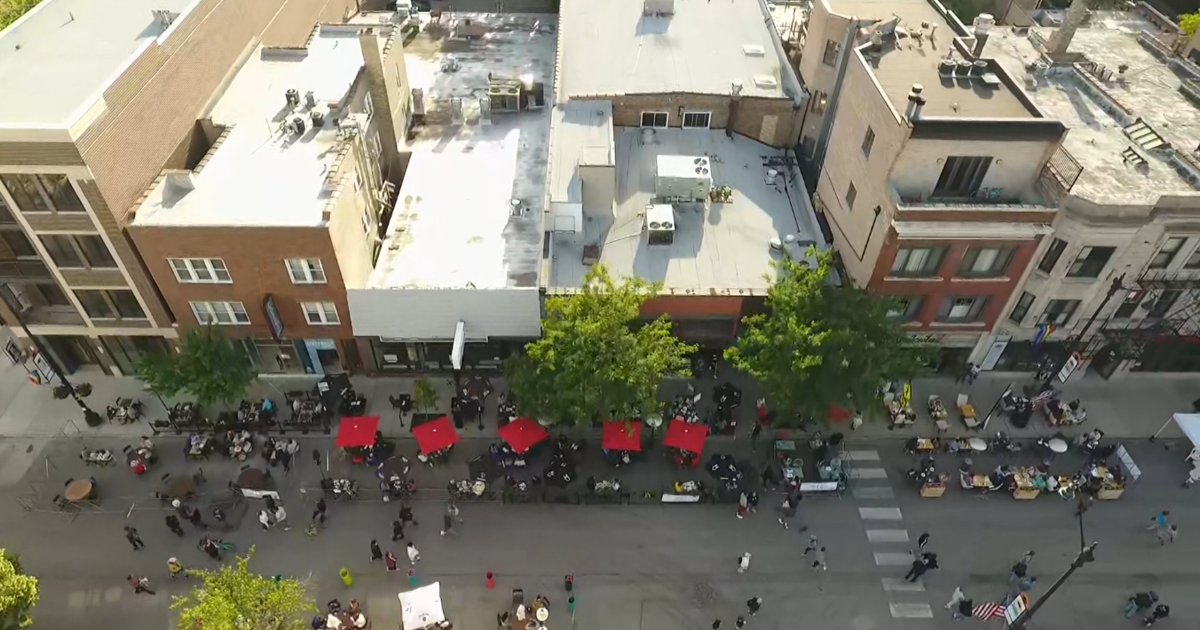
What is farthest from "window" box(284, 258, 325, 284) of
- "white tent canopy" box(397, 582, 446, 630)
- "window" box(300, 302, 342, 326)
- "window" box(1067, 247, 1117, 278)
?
"window" box(1067, 247, 1117, 278)

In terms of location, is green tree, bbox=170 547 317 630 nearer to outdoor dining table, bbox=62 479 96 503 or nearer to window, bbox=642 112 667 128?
outdoor dining table, bbox=62 479 96 503

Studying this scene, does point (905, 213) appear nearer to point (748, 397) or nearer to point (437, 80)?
point (748, 397)

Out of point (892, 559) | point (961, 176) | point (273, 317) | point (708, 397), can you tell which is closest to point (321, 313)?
point (273, 317)

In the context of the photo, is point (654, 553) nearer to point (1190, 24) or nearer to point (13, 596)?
point (13, 596)

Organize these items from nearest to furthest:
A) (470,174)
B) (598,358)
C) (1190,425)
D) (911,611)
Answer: (911,611) < (598,358) < (1190,425) < (470,174)

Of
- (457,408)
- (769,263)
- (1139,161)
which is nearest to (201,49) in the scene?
(457,408)

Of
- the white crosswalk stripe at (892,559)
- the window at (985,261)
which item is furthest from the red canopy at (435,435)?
the window at (985,261)

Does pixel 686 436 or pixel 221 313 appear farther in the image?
pixel 221 313

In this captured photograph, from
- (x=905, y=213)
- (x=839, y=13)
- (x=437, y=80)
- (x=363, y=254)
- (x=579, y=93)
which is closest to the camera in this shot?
(x=905, y=213)
